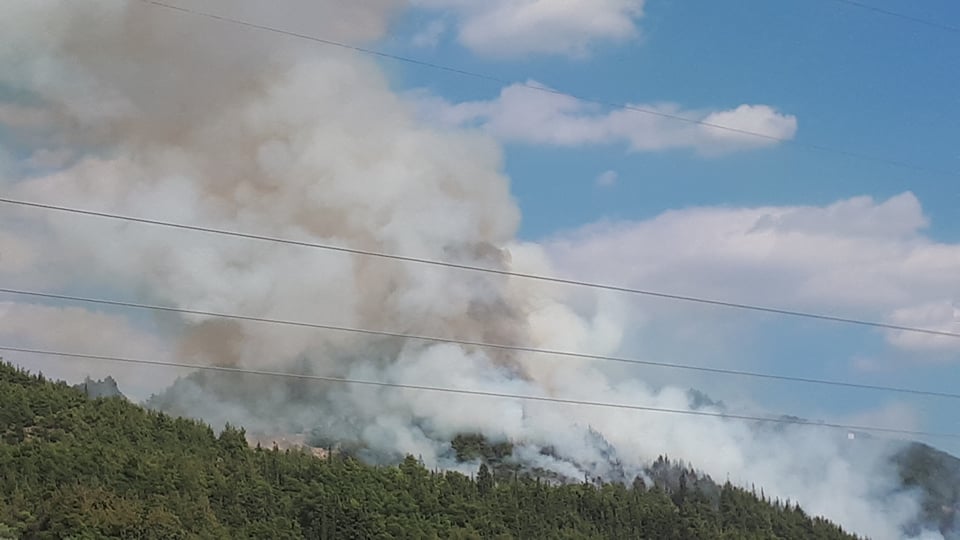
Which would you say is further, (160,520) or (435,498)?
(435,498)

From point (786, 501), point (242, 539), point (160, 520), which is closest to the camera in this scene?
→ point (160, 520)

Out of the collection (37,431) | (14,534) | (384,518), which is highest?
(37,431)

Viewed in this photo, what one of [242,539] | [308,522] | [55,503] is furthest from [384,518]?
[55,503]

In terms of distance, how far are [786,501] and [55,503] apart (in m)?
134

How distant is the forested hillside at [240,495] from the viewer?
101 meters

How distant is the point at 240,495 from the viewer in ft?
405

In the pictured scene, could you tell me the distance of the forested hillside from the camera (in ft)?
333

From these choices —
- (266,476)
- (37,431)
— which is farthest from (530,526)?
(37,431)

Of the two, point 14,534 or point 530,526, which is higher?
point 530,526

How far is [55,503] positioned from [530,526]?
215 feet

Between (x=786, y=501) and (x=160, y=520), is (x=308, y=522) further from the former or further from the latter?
(x=786, y=501)

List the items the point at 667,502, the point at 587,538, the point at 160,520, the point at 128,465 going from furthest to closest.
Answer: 1. the point at 667,502
2. the point at 587,538
3. the point at 128,465
4. the point at 160,520

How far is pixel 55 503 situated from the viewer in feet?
313

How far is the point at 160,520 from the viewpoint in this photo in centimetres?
9406
